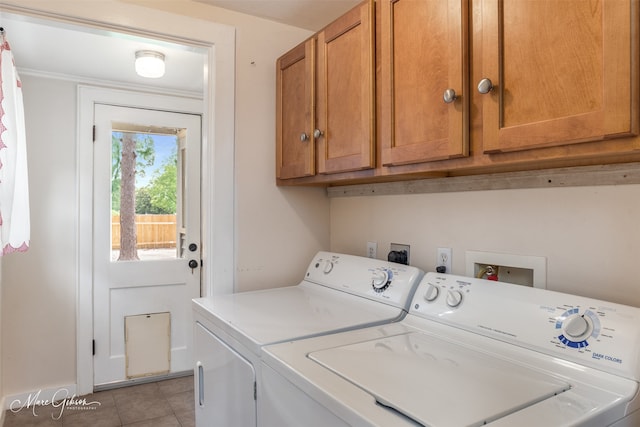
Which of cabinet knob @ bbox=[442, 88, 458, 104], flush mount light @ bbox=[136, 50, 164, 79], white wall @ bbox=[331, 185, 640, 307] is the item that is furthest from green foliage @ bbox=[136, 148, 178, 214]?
cabinet knob @ bbox=[442, 88, 458, 104]

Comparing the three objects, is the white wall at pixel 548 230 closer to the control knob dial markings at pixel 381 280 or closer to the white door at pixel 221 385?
the control knob dial markings at pixel 381 280

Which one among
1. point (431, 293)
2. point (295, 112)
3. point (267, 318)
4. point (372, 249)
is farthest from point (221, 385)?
point (295, 112)

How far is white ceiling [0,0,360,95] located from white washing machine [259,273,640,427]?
1.43 meters

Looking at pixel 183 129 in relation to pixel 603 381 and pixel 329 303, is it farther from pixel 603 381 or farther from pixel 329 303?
pixel 603 381

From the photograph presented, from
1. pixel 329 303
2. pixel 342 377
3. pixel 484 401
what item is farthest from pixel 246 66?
pixel 484 401

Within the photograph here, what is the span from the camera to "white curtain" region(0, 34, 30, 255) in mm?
1616

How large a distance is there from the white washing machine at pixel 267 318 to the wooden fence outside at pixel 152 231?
1496 mm

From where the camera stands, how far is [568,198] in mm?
1188

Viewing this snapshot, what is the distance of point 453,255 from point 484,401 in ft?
2.61

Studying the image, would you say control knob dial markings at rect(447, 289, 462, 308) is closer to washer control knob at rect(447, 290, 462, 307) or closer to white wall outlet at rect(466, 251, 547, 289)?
washer control knob at rect(447, 290, 462, 307)

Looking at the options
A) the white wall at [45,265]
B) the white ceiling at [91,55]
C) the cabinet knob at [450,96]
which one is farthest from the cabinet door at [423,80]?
the white wall at [45,265]

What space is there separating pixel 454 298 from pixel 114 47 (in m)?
2.20

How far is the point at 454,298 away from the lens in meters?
1.26

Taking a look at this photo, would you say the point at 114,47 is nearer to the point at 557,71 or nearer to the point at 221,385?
the point at 221,385
